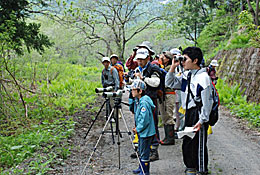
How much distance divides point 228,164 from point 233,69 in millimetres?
8951

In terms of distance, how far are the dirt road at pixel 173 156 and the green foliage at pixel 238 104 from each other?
0.91 meters

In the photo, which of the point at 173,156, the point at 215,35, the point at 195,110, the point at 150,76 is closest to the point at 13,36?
the point at 150,76

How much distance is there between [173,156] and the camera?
5.63 meters

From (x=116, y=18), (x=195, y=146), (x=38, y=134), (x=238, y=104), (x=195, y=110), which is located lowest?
(x=38, y=134)

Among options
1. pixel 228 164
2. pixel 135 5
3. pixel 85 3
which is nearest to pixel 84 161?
pixel 228 164

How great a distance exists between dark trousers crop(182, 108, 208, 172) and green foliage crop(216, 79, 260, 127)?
497cm

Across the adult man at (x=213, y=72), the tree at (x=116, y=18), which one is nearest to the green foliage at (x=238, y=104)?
the adult man at (x=213, y=72)

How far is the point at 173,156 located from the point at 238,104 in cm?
628

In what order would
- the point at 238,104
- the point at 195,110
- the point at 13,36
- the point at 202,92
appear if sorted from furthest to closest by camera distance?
the point at 238,104 → the point at 13,36 → the point at 195,110 → the point at 202,92

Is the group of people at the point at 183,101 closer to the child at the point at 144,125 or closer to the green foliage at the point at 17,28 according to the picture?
the child at the point at 144,125

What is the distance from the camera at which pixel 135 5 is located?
69.6ft

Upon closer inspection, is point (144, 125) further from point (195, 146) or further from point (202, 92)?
point (202, 92)

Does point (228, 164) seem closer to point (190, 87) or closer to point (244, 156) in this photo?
point (244, 156)

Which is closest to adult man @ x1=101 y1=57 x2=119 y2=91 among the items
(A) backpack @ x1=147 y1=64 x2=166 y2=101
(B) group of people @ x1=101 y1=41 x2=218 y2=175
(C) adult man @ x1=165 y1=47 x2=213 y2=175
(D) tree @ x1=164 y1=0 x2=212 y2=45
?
(B) group of people @ x1=101 y1=41 x2=218 y2=175
